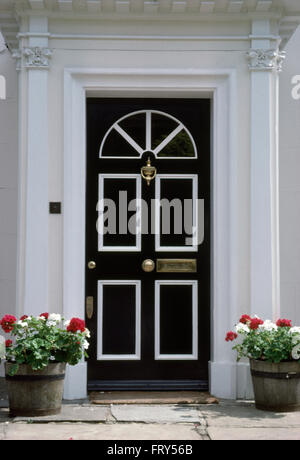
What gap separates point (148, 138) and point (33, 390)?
2.55 metres

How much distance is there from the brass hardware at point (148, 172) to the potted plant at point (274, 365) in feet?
5.44

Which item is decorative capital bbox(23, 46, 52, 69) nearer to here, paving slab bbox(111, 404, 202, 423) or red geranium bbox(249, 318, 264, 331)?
red geranium bbox(249, 318, 264, 331)

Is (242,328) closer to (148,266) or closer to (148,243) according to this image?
(148,266)

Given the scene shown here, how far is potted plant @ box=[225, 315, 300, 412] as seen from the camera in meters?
5.91

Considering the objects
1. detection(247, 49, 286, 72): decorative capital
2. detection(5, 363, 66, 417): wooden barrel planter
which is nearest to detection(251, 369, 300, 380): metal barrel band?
detection(5, 363, 66, 417): wooden barrel planter

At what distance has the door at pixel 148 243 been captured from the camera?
6738 mm

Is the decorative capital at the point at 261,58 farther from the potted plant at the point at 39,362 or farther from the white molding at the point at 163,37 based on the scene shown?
the potted plant at the point at 39,362

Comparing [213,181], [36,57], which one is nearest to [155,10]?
[36,57]

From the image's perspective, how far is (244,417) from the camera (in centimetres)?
580

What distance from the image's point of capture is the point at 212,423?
5.61m

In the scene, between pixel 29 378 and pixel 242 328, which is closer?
pixel 29 378
